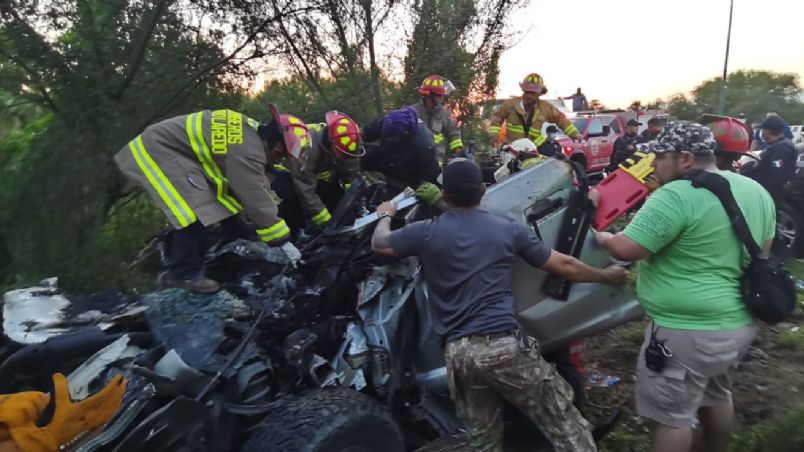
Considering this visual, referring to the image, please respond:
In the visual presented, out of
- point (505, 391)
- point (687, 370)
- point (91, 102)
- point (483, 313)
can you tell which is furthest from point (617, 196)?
point (91, 102)

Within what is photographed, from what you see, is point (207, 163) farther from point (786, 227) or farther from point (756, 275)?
point (786, 227)

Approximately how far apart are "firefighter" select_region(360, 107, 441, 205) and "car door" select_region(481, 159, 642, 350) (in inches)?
30.9

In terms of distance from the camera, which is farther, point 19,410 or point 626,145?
point 626,145

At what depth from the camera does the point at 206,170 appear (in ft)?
12.5

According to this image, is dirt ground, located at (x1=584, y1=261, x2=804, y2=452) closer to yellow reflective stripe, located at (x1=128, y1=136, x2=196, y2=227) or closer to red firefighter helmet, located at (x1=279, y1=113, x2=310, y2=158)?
red firefighter helmet, located at (x1=279, y1=113, x2=310, y2=158)

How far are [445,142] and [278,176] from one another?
10.7ft

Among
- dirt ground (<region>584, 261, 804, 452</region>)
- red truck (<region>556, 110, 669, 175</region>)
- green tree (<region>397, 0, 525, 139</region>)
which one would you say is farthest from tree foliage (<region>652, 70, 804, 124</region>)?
dirt ground (<region>584, 261, 804, 452</region>)

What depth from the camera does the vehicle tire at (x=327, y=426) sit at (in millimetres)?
2412

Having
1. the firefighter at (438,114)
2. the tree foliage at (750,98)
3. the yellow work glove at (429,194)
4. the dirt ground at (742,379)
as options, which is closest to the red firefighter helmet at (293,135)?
the yellow work glove at (429,194)

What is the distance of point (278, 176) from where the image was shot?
15.2 ft

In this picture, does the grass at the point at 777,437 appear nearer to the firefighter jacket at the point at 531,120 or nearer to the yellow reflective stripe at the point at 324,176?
the yellow reflective stripe at the point at 324,176

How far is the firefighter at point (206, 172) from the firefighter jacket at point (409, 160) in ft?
1.73

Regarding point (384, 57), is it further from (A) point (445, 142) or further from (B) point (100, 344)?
(B) point (100, 344)

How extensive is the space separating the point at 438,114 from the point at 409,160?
360 cm
